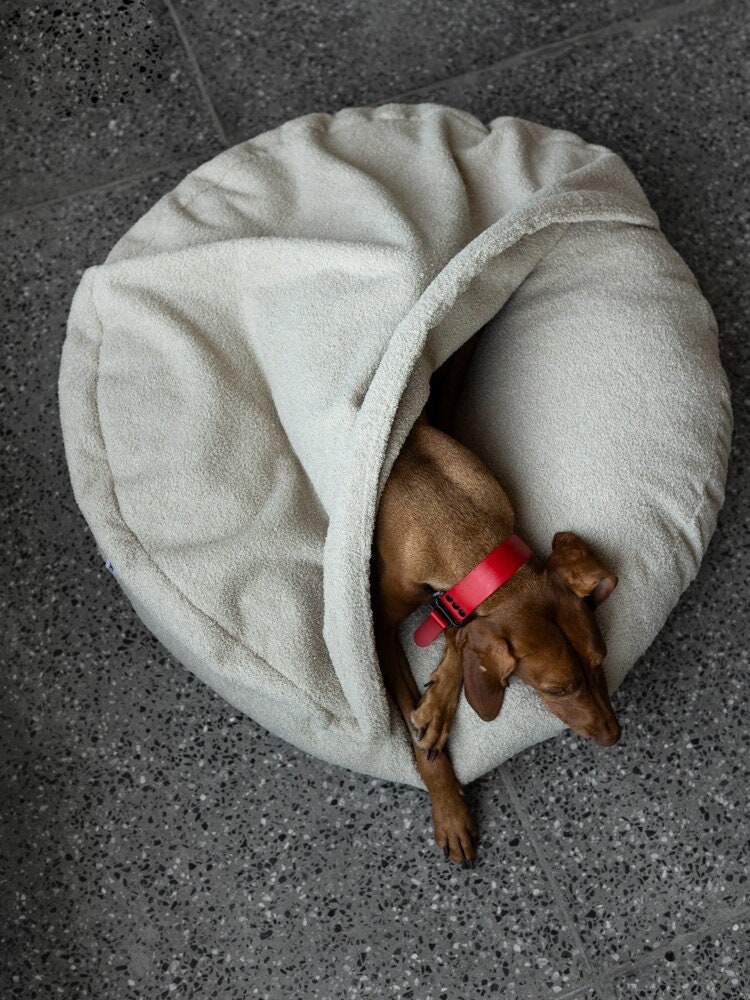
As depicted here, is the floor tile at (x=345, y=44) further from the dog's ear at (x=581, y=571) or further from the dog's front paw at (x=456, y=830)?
the dog's front paw at (x=456, y=830)

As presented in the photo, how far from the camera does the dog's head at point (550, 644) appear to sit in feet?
5.08

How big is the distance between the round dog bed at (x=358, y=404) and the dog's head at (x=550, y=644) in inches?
6.0

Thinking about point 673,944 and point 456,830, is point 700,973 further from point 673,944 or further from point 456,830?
point 456,830

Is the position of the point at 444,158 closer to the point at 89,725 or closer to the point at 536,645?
the point at 536,645

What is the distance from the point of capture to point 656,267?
1.93 meters

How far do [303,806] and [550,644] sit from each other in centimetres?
74

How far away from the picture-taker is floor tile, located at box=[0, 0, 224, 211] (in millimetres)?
2484

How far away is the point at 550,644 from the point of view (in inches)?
60.8

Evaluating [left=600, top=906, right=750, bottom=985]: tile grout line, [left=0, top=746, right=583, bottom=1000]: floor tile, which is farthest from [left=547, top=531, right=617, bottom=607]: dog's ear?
[left=600, top=906, right=750, bottom=985]: tile grout line

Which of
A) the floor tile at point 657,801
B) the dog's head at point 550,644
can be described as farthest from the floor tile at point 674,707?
the dog's head at point 550,644

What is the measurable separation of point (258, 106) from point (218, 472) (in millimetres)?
1136

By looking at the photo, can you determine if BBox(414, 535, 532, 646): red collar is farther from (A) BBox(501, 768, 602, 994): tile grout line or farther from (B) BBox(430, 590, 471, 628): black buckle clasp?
(A) BBox(501, 768, 602, 994): tile grout line

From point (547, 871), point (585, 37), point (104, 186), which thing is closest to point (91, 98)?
point (104, 186)

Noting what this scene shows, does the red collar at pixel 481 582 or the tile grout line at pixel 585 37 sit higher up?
the tile grout line at pixel 585 37
